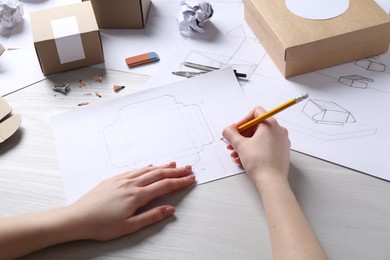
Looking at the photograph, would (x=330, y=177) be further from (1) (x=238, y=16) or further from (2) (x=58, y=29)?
(2) (x=58, y=29)

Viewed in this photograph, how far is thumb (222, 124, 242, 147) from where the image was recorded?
A: 0.71 meters

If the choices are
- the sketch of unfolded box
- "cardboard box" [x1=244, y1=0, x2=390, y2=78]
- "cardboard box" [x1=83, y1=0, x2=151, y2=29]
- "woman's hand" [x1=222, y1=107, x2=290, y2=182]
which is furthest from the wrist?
"cardboard box" [x1=83, y1=0, x2=151, y2=29]

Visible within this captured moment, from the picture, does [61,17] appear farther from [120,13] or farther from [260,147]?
[260,147]

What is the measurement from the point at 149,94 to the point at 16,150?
24cm

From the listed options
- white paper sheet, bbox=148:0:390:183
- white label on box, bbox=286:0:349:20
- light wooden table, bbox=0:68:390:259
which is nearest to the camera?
light wooden table, bbox=0:68:390:259

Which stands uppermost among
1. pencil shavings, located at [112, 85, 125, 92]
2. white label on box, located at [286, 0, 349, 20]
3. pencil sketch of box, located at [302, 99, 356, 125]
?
white label on box, located at [286, 0, 349, 20]

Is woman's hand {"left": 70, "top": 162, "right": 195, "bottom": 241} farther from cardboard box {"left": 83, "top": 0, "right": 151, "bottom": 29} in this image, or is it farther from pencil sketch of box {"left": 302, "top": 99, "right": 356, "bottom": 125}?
cardboard box {"left": 83, "top": 0, "right": 151, "bottom": 29}

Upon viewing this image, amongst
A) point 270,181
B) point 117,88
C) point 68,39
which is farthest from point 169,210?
point 68,39

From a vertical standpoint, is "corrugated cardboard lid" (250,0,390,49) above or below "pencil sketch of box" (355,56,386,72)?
above

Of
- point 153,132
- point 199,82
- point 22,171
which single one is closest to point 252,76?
point 199,82

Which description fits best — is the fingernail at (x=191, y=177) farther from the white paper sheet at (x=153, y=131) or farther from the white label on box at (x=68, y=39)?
the white label on box at (x=68, y=39)

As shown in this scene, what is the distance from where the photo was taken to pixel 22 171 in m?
0.73

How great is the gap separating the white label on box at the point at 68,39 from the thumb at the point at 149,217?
373 millimetres

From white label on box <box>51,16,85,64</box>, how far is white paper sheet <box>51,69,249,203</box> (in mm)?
125
